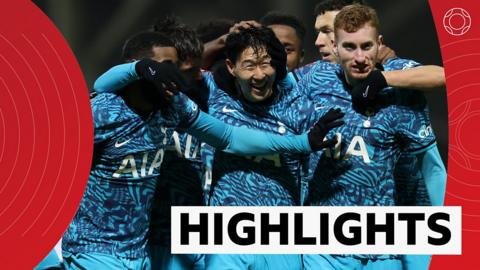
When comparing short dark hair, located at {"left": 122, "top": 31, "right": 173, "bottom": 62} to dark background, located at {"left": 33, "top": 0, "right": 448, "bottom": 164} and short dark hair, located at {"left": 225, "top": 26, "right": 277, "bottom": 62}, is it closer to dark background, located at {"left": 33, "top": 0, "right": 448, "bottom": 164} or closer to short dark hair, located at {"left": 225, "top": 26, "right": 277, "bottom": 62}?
short dark hair, located at {"left": 225, "top": 26, "right": 277, "bottom": 62}

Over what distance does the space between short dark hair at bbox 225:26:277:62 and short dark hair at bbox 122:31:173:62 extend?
→ 0.33 metres

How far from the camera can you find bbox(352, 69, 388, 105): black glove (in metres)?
6.01

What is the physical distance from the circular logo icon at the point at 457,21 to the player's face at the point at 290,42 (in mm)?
941

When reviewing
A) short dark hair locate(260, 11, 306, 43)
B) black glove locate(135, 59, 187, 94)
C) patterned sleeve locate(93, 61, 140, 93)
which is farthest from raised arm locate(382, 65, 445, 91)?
short dark hair locate(260, 11, 306, 43)

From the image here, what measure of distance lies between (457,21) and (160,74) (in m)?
2.16

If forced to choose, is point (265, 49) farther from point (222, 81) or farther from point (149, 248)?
point (149, 248)

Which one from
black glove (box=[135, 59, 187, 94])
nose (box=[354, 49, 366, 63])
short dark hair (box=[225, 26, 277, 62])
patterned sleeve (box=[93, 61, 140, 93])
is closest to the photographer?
black glove (box=[135, 59, 187, 94])

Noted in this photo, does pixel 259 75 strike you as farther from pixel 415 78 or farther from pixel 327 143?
pixel 415 78

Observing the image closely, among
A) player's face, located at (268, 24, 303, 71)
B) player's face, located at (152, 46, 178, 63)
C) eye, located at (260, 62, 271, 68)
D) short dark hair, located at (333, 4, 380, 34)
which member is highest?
player's face, located at (268, 24, 303, 71)

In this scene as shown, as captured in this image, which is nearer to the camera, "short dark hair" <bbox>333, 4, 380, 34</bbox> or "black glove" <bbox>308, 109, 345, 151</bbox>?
"black glove" <bbox>308, 109, 345, 151</bbox>

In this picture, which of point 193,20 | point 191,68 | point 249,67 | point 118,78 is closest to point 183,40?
point 191,68

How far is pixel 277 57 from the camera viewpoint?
6.17 metres

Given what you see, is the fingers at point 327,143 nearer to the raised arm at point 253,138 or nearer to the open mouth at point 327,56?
the raised arm at point 253,138

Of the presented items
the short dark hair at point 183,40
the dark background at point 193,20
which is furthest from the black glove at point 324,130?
the dark background at point 193,20
